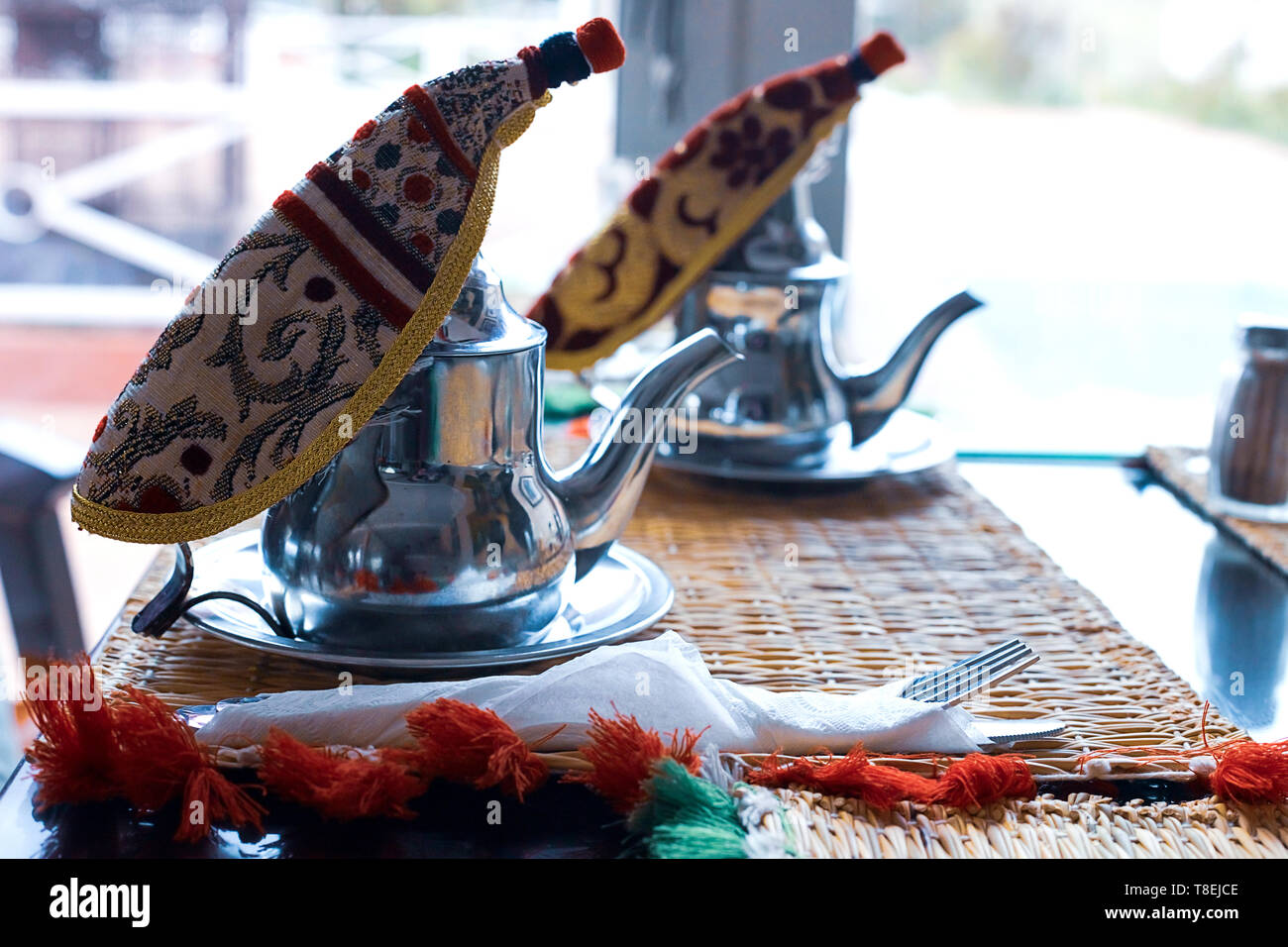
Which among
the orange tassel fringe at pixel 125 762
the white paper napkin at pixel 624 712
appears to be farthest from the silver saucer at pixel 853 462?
the orange tassel fringe at pixel 125 762

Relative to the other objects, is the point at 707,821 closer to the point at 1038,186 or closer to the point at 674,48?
the point at 674,48

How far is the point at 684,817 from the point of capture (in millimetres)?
422

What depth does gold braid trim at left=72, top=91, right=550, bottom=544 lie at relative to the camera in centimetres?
48

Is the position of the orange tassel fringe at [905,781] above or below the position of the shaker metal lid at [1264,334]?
below

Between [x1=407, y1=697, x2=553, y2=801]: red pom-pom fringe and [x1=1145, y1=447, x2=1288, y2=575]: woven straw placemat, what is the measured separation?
51cm

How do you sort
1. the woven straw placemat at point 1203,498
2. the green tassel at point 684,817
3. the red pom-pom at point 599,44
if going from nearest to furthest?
the green tassel at point 684,817 < the red pom-pom at point 599,44 < the woven straw placemat at point 1203,498

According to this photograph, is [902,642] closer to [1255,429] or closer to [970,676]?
[970,676]

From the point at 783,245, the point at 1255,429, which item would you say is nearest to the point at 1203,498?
the point at 1255,429

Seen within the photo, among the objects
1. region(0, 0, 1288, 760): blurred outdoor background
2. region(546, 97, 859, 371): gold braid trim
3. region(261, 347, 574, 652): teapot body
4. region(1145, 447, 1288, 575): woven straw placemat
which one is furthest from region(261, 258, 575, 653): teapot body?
region(0, 0, 1288, 760): blurred outdoor background

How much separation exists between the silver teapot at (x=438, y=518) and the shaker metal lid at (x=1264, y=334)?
21.3 inches

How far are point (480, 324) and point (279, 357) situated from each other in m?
0.09

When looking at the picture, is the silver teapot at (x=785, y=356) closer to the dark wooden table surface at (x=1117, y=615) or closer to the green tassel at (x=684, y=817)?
the dark wooden table surface at (x=1117, y=615)

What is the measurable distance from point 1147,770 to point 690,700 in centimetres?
17

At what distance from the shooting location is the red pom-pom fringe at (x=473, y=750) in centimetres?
45
